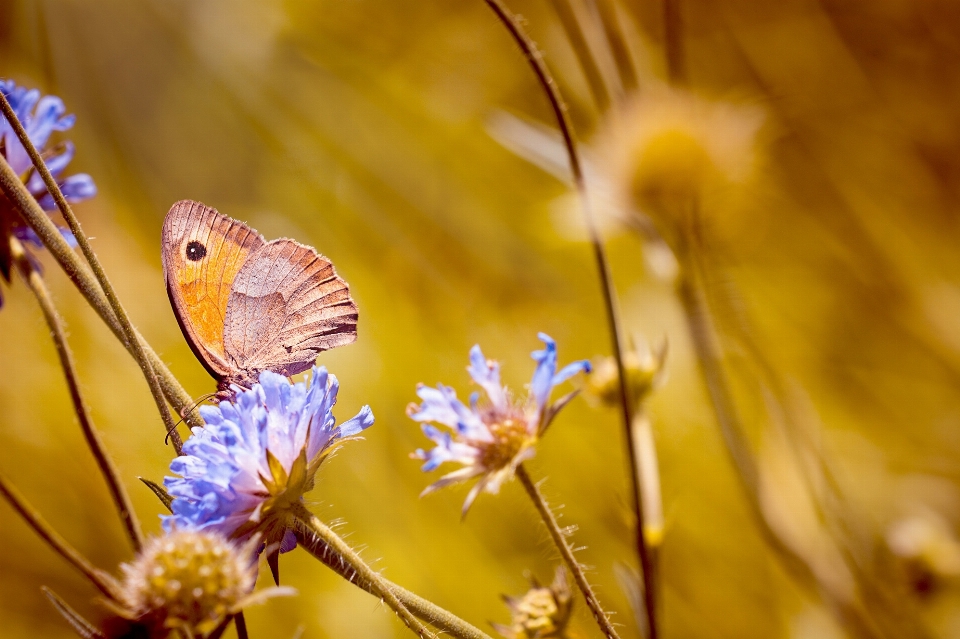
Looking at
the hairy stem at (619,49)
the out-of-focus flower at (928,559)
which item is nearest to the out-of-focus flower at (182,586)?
the hairy stem at (619,49)

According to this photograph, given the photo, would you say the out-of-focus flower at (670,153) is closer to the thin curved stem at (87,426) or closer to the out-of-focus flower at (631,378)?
the out-of-focus flower at (631,378)

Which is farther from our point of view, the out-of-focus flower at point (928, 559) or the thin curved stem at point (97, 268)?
the out-of-focus flower at point (928, 559)

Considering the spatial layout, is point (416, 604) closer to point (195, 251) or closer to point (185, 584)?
point (185, 584)

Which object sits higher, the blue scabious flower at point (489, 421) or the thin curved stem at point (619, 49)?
the thin curved stem at point (619, 49)

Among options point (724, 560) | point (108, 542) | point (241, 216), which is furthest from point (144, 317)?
point (724, 560)

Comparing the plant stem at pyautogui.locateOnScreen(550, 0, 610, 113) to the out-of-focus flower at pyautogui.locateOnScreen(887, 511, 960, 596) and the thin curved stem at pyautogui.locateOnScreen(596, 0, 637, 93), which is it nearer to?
the thin curved stem at pyautogui.locateOnScreen(596, 0, 637, 93)

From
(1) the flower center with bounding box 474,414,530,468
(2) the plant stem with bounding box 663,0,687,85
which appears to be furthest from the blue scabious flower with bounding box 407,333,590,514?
(2) the plant stem with bounding box 663,0,687,85
